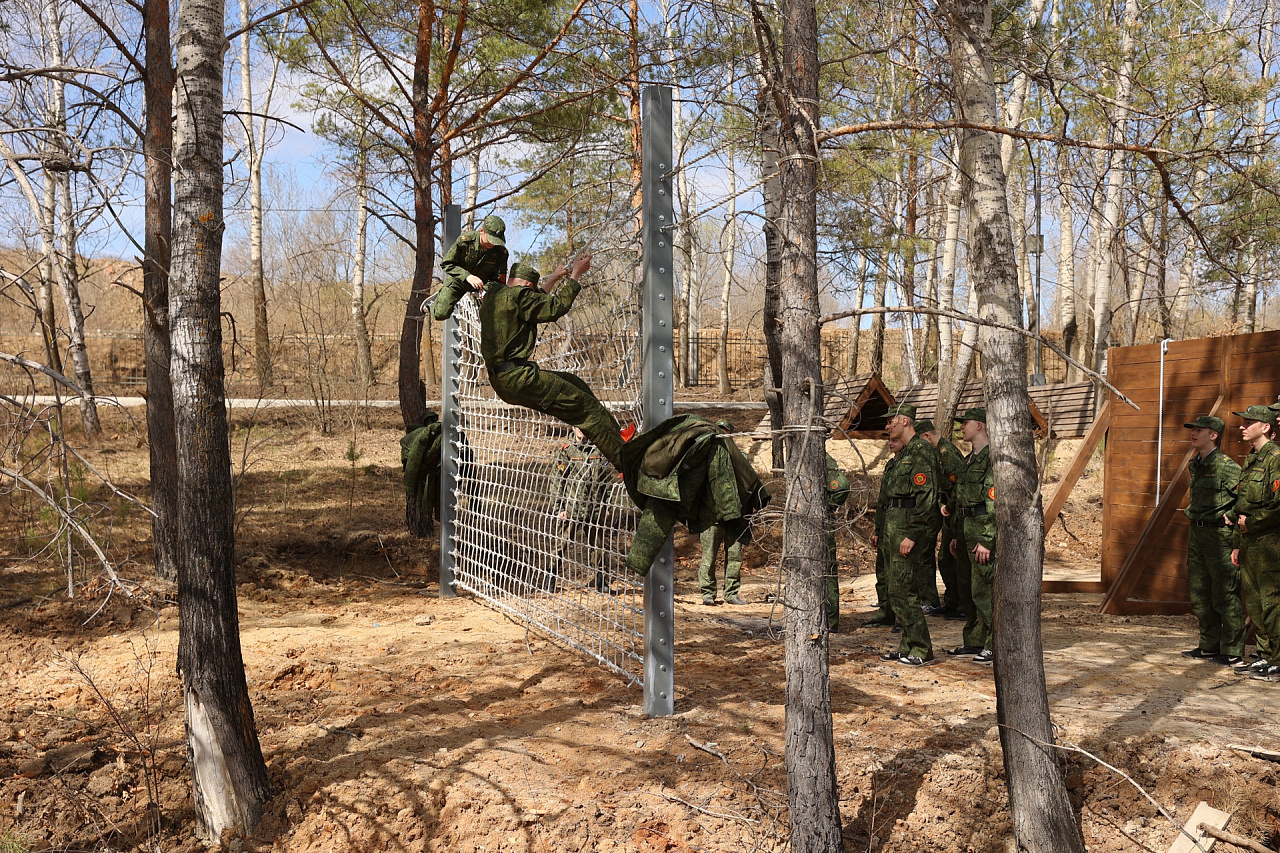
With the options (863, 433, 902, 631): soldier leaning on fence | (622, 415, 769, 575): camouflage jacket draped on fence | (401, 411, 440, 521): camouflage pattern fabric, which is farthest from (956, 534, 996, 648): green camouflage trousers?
(401, 411, 440, 521): camouflage pattern fabric

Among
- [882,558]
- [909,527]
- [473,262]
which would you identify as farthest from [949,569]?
[473,262]

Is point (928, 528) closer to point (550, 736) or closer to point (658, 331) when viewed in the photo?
point (658, 331)

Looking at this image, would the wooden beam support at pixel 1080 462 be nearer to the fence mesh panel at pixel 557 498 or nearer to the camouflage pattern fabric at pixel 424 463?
the fence mesh panel at pixel 557 498

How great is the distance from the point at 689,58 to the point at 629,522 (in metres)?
5.18

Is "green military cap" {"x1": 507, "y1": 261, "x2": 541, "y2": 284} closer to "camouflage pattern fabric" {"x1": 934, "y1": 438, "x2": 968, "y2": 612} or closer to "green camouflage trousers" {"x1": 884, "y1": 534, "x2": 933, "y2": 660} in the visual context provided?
"green camouflage trousers" {"x1": 884, "y1": 534, "x2": 933, "y2": 660}

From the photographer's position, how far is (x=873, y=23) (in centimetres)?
401

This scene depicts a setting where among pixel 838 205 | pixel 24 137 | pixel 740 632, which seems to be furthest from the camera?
pixel 740 632

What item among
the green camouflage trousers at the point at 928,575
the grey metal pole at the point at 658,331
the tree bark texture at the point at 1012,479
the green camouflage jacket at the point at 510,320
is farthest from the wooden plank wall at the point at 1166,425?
the green camouflage jacket at the point at 510,320

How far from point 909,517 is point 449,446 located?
3.88 meters

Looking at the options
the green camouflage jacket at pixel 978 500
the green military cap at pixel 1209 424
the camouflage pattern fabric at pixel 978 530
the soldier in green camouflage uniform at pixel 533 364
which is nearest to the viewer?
the soldier in green camouflage uniform at pixel 533 364

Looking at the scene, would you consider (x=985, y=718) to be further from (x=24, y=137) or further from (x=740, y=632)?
(x=24, y=137)

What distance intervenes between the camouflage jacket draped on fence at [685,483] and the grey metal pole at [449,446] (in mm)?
3485

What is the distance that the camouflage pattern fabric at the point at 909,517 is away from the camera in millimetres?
6027

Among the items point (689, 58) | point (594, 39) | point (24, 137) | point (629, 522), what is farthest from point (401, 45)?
point (629, 522)
